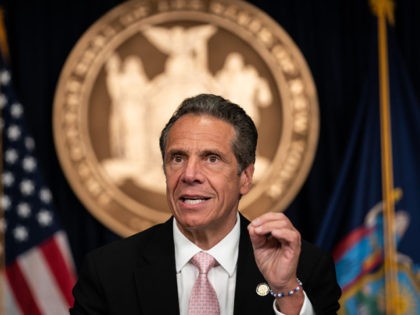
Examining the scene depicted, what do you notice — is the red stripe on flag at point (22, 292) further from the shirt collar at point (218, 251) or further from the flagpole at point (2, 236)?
the shirt collar at point (218, 251)

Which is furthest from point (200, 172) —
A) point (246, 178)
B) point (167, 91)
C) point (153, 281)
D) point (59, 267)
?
point (167, 91)

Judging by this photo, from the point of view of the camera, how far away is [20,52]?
4805 mm

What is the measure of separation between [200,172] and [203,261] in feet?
0.95

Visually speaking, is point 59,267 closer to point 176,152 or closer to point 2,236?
point 2,236

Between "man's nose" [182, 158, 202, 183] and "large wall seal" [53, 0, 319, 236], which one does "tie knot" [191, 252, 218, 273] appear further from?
"large wall seal" [53, 0, 319, 236]

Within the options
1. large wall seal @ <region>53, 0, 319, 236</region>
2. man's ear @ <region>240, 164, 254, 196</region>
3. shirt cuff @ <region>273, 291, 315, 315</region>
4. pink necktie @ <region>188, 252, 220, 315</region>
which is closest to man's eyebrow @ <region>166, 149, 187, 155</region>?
man's ear @ <region>240, 164, 254, 196</region>

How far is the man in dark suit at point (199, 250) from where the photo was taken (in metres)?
2.24

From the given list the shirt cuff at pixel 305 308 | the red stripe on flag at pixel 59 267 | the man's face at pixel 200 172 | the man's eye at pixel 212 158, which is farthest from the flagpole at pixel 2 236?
the shirt cuff at pixel 305 308

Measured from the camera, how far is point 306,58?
4863 mm

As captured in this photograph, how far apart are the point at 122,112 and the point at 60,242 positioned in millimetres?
915

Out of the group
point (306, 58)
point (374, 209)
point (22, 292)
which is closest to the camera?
point (22, 292)

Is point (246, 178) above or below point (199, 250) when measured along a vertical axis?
above

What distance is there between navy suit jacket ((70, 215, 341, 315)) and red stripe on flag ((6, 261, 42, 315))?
93.0 inches

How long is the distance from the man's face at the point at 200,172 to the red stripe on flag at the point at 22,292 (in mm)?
2506
